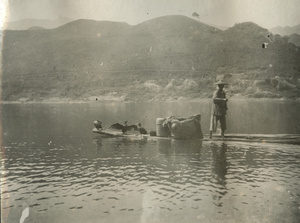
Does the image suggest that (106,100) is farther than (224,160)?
Yes

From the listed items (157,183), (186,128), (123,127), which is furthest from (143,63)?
(157,183)

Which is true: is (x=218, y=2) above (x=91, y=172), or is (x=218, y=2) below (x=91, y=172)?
above

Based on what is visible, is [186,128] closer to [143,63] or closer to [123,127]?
[123,127]

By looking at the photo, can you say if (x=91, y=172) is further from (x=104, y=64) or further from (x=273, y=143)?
(x=104, y=64)

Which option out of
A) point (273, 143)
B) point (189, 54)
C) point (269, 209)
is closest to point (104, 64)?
point (189, 54)

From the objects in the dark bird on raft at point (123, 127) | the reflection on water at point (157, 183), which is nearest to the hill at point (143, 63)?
the dark bird on raft at point (123, 127)

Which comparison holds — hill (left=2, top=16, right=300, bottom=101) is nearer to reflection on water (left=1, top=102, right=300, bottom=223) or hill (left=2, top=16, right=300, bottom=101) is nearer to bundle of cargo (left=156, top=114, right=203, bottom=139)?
bundle of cargo (left=156, top=114, right=203, bottom=139)

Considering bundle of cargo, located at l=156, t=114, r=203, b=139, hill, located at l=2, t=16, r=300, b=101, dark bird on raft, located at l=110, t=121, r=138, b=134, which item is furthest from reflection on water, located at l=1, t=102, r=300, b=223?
hill, located at l=2, t=16, r=300, b=101
